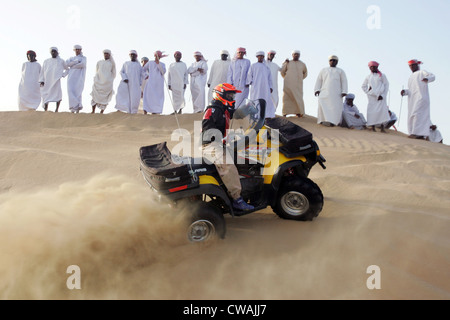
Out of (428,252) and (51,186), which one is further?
(51,186)

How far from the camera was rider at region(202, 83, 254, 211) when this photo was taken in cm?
507

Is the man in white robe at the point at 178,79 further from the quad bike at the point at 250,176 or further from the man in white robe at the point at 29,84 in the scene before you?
the quad bike at the point at 250,176

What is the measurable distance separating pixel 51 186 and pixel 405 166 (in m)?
6.98

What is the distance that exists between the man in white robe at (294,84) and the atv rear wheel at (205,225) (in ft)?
37.5

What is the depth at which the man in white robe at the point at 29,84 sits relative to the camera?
16047mm

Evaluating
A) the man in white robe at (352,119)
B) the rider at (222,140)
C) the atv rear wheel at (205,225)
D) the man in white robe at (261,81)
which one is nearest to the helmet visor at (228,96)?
the rider at (222,140)

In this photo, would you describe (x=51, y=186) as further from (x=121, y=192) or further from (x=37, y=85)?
(x=37, y=85)

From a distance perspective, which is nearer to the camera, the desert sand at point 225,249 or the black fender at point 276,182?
the desert sand at point 225,249

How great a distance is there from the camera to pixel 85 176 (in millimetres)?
8055

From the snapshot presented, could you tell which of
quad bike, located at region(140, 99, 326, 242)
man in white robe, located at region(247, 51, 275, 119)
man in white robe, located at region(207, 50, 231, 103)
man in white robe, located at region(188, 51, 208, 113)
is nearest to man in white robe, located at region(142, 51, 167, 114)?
man in white robe, located at region(188, 51, 208, 113)
